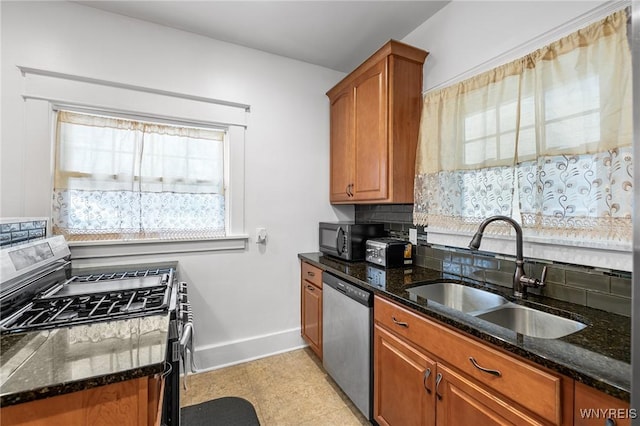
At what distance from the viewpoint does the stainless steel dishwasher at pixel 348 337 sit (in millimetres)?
1656

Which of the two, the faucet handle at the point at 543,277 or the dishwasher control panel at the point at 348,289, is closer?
the faucet handle at the point at 543,277

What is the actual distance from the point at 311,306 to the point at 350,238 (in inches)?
28.0

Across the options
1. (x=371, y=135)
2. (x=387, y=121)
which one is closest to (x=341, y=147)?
(x=371, y=135)

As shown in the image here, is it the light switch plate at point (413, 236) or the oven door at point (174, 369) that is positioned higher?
the light switch plate at point (413, 236)

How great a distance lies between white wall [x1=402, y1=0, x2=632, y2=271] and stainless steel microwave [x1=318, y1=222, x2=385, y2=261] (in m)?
0.48

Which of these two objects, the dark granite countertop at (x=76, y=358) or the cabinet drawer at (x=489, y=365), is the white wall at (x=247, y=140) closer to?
the dark granite countertop at (x=76, y=358)

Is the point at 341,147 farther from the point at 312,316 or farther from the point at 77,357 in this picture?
the point at 77,357

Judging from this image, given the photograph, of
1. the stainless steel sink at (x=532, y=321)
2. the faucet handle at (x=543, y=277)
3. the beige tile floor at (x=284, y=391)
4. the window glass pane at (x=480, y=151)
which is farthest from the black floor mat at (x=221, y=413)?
the window glass pane at (x=480, y=151)

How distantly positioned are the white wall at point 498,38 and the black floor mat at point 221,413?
1.72 m

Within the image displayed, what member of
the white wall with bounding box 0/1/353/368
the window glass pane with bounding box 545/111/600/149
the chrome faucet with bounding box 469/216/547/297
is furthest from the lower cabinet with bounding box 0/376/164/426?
the window glass pane with bounding box 545/111/600/149

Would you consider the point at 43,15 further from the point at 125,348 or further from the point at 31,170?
the point at 125,348

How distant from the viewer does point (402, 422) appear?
140 centimetres

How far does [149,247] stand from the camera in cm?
215

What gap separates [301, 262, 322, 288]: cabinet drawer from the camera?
7.59 ft
